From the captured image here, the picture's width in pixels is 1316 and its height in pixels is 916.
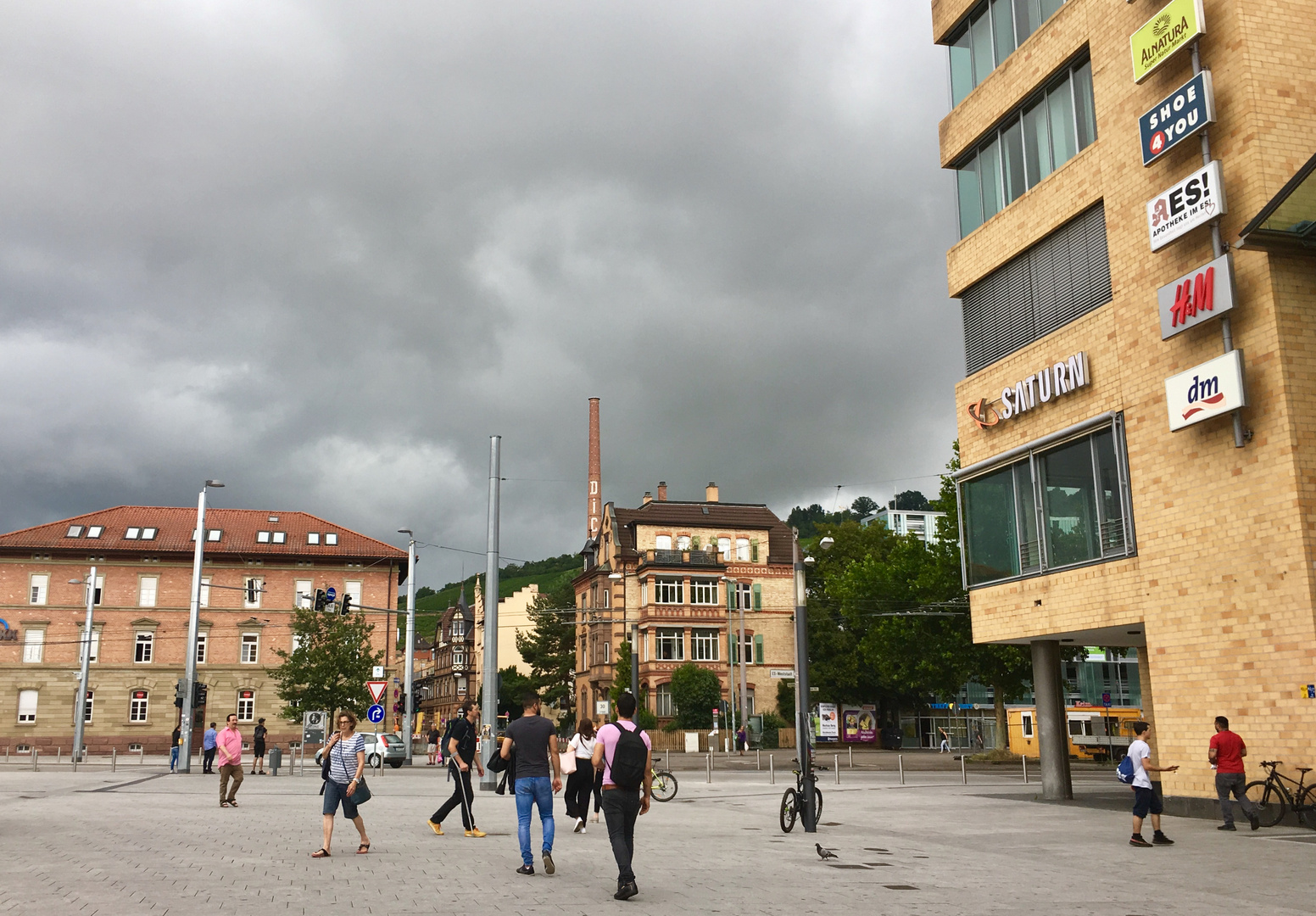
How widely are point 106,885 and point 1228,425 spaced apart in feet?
55.1

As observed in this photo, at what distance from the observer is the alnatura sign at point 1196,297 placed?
1748 centimetres

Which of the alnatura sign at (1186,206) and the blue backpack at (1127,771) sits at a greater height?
the alnatura sign at (1186,206)

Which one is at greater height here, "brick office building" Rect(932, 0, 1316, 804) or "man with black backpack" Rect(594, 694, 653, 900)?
"brick office building" Rect(932, 0, 1316, 804)

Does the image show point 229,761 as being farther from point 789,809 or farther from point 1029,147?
point 1029,147

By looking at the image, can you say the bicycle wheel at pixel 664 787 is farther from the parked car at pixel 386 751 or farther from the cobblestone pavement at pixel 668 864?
the parked car at pixel 386 751

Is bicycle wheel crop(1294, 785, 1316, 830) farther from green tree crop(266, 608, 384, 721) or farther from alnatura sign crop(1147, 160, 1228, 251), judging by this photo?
green tree crop(266, 608, 384, 721)

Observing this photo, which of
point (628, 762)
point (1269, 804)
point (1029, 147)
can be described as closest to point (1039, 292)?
point (1029, 147)

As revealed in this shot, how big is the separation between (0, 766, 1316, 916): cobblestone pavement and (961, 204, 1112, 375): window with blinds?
9.79 m

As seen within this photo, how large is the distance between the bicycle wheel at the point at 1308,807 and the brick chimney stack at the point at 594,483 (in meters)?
69.4

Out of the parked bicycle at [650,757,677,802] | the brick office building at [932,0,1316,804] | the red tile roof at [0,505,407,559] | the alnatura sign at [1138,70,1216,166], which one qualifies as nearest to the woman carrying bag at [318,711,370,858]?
the parked bicycle at [650,757,677,802]

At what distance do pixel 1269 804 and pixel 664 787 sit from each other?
12.6m

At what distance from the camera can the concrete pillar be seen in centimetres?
2328

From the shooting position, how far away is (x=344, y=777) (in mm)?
12836

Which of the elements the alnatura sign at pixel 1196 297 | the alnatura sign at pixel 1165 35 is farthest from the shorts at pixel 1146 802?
Result: the alnatura sign at pixel 1165 35
